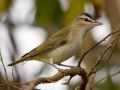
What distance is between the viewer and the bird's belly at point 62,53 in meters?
3.60

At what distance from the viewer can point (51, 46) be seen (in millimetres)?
3832

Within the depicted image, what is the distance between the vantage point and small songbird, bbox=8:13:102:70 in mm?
3619

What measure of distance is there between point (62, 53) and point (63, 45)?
0.47 ft

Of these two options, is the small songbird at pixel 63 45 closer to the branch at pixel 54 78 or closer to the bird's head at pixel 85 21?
the bird's head at pixel 85 21

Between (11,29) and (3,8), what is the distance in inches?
61.9

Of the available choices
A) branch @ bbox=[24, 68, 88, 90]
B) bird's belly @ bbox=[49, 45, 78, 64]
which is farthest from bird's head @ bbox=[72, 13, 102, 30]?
branch @ bbox=[24, 68, 88, 90]

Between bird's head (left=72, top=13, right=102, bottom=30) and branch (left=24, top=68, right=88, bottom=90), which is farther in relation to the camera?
bird's head (left=72, top=13, right=102, bottom=30)

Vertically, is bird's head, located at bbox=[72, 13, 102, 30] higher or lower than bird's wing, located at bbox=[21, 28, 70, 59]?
higher

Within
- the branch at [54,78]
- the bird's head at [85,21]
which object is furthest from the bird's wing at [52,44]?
the branch at [54,78]

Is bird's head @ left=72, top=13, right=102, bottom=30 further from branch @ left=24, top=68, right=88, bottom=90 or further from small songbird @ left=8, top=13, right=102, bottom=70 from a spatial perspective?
branch @ left=24, top=68, right=88, bottom=90

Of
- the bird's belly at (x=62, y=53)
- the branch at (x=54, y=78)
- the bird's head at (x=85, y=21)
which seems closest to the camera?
the branch at (x=54, y=78)

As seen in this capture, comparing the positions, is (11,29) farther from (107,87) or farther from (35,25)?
(107,87)

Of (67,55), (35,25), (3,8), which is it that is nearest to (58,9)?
(3,8)

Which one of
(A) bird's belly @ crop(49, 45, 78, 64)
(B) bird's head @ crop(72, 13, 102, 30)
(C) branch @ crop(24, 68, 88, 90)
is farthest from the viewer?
(B) bird's head @ crop(72, 13, 102, 30)
